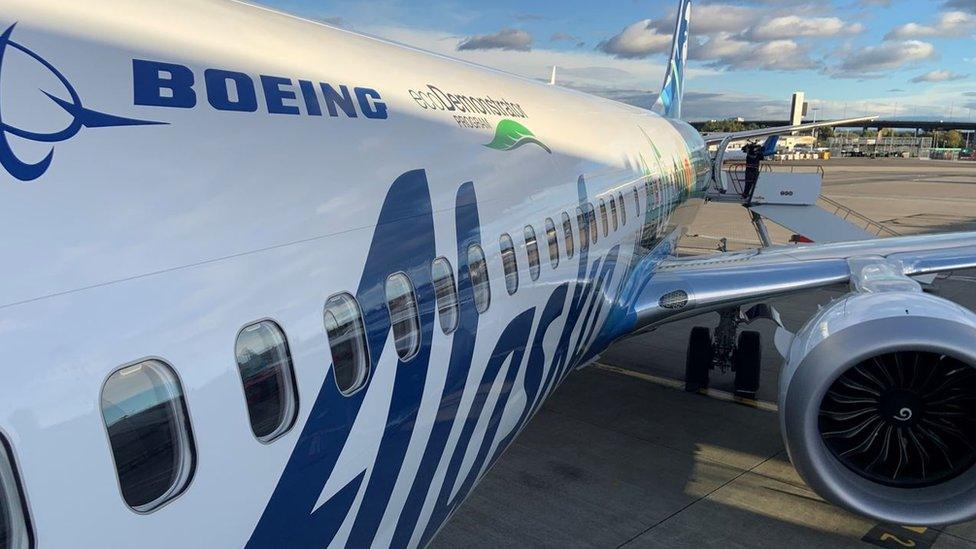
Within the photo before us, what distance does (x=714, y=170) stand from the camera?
17.2 m

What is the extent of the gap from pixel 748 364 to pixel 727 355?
683 millimetres

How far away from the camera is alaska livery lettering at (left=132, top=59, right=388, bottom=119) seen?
106 inches

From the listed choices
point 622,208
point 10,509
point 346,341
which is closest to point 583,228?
point 622,208

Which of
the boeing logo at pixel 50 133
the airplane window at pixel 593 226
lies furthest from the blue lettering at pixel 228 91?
the airplane window at pixel 593 226

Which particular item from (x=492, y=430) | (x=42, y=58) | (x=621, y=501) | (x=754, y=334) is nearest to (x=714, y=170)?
(x=754, y=334)

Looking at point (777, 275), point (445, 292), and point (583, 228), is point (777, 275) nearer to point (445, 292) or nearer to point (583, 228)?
point (583, 228)

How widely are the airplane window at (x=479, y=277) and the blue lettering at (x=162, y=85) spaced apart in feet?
6.51

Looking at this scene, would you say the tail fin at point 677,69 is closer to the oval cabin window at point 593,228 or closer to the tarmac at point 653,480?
the tarmac at point 653,480

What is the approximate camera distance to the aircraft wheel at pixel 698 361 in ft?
32.6

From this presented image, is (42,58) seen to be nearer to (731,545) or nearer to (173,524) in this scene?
(173,524)

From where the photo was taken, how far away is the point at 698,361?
10000 mm

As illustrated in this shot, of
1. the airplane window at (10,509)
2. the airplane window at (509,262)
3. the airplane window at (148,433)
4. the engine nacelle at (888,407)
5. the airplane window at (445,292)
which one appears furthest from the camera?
the engine nacelle at (888,407)

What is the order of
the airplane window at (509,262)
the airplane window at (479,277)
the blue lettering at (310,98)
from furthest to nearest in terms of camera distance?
1. the airplane window at (509,262)
2. the airplane window at (479,277)
3. the blue lettering at (310,98)

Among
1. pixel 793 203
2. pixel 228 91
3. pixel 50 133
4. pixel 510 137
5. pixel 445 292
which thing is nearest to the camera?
pixel 50 133
